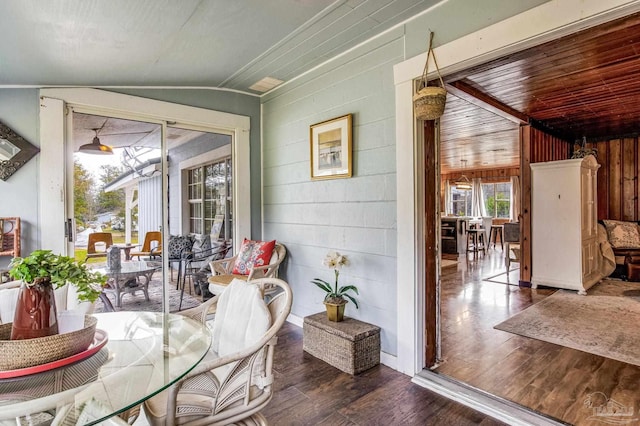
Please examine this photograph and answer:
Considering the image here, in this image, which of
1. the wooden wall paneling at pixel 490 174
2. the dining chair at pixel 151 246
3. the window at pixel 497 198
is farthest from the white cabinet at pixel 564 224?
the window at pixel 497 198

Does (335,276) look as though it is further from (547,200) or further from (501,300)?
(547,200)

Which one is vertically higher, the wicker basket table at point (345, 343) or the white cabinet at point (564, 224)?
the white cabinet at point (564, 224)

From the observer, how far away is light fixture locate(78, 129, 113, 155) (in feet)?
10.3

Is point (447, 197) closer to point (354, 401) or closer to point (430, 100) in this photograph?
point (430, 100)

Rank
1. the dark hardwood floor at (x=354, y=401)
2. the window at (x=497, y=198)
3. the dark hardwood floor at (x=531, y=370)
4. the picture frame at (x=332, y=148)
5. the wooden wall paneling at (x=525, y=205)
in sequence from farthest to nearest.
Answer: the window at (x=497, y=198), the wooden wall paneling at (x=525, y=205), the picture frame at (x=332, y=148), the dark hardwood floor at (x=531, y=370), the dark hardwood floor at (x=354, y=401)

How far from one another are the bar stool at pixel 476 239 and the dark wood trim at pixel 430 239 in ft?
20.6

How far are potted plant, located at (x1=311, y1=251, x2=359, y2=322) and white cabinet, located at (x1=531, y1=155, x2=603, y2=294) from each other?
3.67 m

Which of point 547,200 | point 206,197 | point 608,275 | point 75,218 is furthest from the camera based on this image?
point 608,275

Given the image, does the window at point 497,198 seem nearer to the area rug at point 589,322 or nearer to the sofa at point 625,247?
the sofa at point 625,247

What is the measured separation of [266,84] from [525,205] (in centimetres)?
417

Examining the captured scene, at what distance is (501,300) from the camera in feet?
15.0

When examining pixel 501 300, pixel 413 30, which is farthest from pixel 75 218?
pixel 501 300

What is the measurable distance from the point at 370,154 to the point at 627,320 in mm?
3354

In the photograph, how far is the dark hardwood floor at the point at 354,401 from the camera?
2031 millimetres
